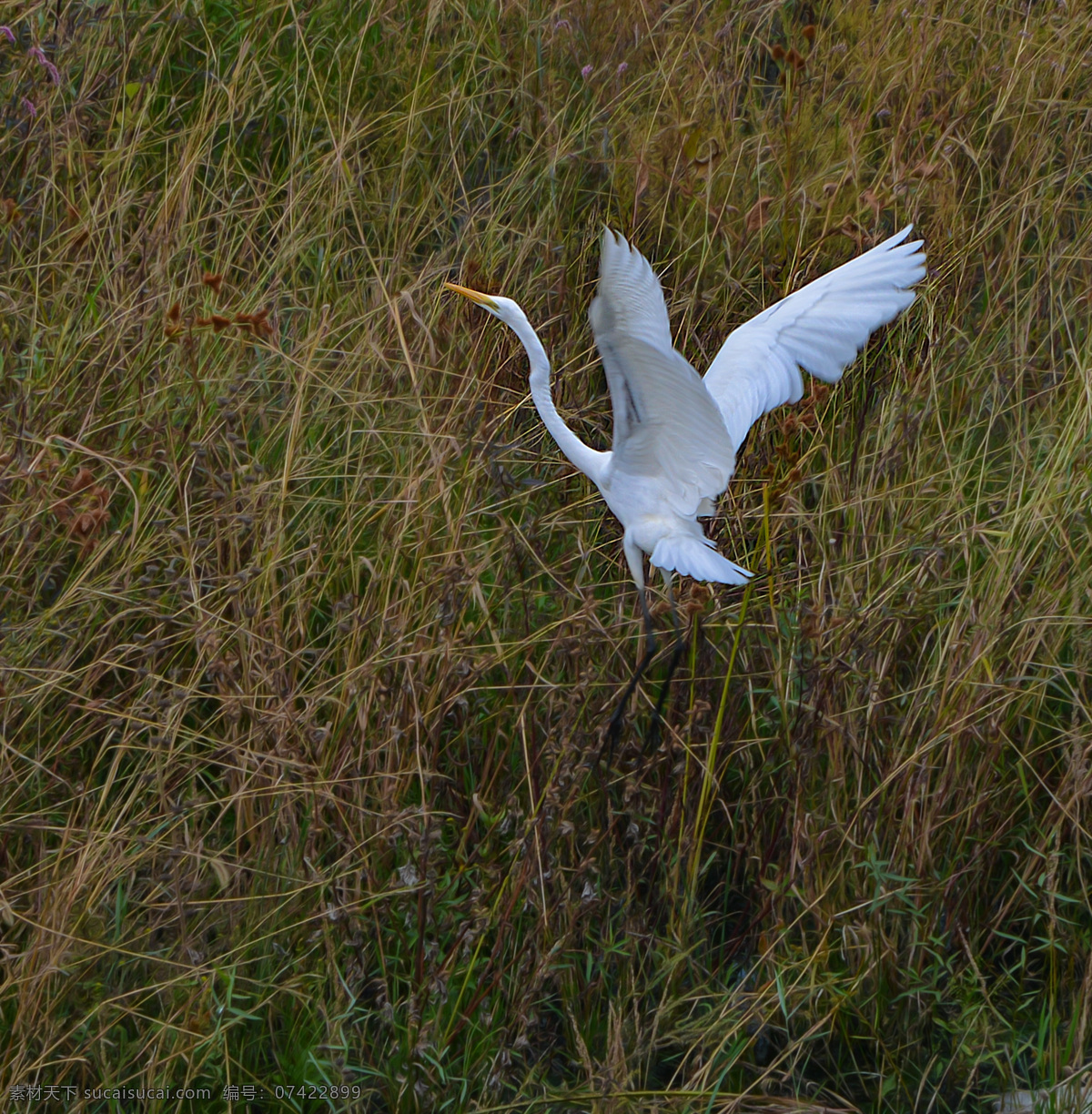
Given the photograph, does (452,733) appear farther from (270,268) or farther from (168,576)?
(270,268)

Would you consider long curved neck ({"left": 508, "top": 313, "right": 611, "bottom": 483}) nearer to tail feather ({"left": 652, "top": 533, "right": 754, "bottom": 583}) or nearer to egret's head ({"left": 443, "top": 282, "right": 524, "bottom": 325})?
egret's head ({"left": 443, "top": 282, "right": 524, "bottom": 325})

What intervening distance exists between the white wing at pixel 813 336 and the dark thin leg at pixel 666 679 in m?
0.33

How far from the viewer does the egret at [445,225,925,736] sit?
1670 millimetres

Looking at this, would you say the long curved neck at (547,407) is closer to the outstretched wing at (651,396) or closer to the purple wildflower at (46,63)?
the outstretched wing at (651,396)

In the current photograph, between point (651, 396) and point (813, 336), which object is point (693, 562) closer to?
point (651, 396)

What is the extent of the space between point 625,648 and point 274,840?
718mm

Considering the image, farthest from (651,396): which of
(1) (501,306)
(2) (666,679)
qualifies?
(2) (666,679)

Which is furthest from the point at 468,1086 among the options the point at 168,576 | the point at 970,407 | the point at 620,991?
the point at 970,407

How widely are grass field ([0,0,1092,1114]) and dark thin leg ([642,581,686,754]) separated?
3cm

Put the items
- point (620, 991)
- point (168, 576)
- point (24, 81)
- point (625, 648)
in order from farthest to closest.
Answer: point (24, 81) → point (625, 648) → point (168, 576) → point (620, 991)

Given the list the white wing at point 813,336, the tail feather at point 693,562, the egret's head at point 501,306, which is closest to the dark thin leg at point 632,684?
the tail feather at point 693,562

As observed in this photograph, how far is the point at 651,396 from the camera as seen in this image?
1886mm

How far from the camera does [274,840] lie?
2014 mm

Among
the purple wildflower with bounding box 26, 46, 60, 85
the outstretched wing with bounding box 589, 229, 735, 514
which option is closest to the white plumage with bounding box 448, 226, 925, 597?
the outstretched wing with bounding box 589, 229, 735, 514
